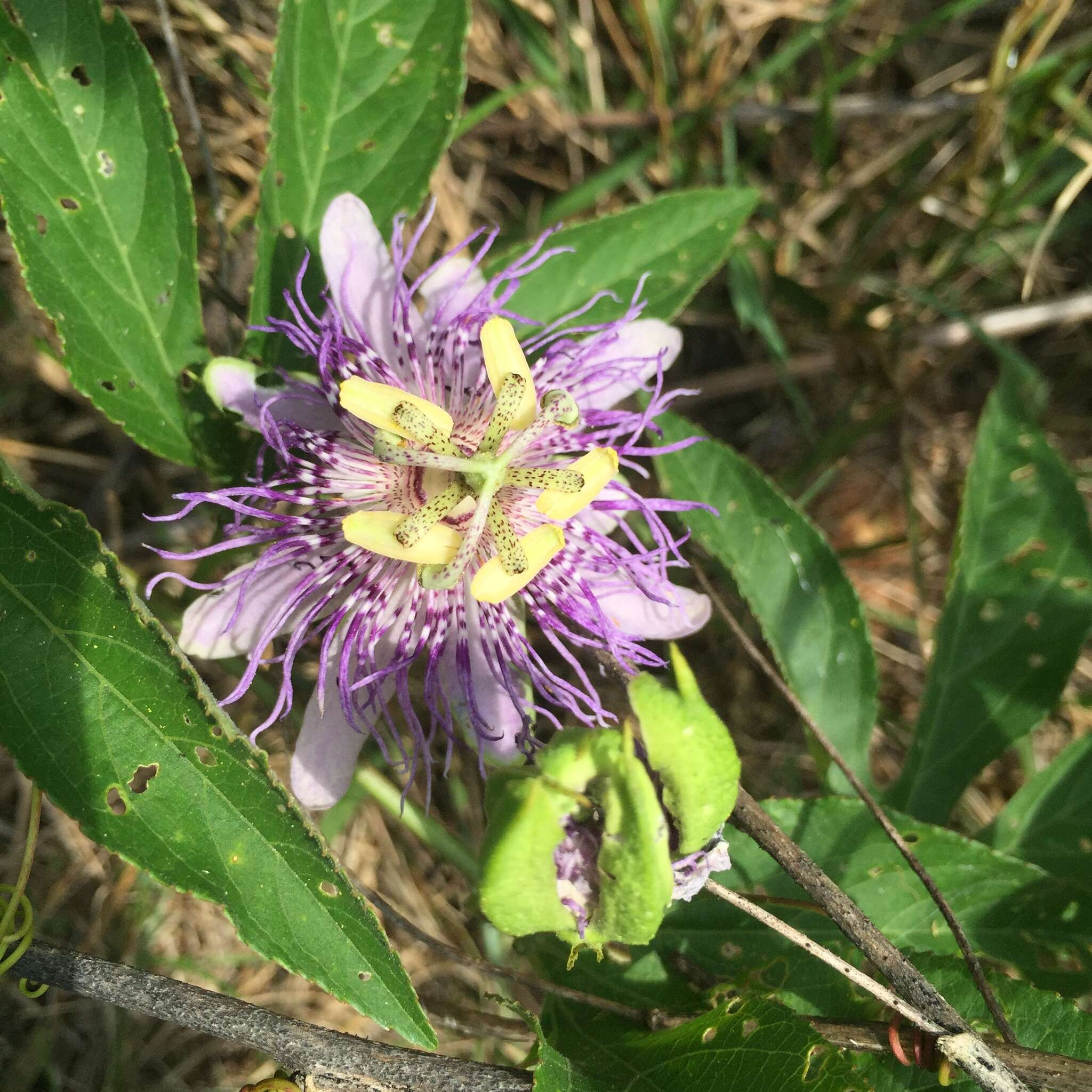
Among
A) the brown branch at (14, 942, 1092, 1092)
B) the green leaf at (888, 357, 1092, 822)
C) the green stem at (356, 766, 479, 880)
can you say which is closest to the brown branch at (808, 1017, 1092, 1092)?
the brown branch at (14, 942, 1092, 1092)

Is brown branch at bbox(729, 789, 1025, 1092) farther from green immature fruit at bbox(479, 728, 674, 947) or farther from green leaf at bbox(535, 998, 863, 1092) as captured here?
green immature fruit at bbox(479, 728, 674, 947)

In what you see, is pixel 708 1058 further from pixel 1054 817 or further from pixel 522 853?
pixel 1054 817

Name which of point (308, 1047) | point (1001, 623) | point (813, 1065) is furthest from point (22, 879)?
point (1001, 623)

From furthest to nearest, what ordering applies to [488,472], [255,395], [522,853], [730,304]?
[730,304], [255,395], [488,472], [522,853]

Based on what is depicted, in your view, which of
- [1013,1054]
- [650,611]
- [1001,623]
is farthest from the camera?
[1001,623]

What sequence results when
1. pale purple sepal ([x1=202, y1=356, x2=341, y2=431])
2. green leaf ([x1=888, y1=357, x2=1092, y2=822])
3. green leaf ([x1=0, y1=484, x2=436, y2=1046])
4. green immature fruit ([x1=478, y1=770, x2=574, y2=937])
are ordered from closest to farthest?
green immature fruit ([x1=478, y1=770, x2=574, y2=937]) → green leaf ([x1=0, y1=484, x2=436, y2=1046]) → pale purple sepal ([x1=202, y1=356, x2=341, y2=431]) → green leaf ([x1=888, y1=357, x2=1092, y2=822])

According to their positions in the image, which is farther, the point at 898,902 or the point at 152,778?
the point at 898,902
